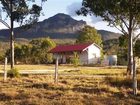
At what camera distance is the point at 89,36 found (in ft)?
352

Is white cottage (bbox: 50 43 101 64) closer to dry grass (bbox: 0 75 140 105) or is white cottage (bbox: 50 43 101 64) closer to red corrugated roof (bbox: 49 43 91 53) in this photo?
red corrugated roof (bbox: 49 43 91 53)

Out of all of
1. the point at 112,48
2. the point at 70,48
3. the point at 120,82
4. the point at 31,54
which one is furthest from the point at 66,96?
the point at 112,48

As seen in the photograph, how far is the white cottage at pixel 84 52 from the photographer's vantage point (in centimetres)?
9512

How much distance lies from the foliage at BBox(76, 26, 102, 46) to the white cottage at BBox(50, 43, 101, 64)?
5.43 m

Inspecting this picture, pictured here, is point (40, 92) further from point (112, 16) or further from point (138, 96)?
point (112, 16)

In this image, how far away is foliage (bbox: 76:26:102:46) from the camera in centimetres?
10264

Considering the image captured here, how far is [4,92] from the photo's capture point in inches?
676

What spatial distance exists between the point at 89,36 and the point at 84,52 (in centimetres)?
1195

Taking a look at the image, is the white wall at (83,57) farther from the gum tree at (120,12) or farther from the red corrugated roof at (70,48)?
the gum tree at (120,12)

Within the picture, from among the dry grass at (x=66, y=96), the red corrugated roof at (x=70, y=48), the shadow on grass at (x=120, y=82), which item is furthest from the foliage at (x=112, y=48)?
the dry grass at (x=66, y=96)

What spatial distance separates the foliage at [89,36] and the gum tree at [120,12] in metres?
62.3

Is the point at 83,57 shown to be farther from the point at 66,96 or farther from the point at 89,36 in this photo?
the point at 66,96

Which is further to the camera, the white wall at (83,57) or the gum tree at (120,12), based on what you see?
the white wall at (83,57)

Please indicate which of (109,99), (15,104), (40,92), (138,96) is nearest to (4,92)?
(40,92)
